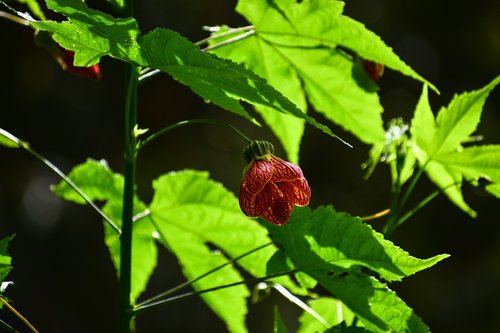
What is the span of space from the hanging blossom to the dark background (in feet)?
7.24

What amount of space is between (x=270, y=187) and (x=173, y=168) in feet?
8.25

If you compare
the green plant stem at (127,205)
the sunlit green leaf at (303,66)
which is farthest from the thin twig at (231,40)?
the green plant stem at (127,205)

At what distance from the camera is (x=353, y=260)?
72cm

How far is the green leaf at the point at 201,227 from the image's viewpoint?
1010 millimetres

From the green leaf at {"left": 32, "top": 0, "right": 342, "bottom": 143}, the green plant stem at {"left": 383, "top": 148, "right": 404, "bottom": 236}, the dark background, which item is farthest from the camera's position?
the dark background

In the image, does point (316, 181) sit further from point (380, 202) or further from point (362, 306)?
point (362, 306)

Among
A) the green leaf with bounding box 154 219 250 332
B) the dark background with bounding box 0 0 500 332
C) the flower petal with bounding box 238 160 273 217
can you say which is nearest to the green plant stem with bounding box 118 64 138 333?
the flower petal with bounding box 238 160 273 217

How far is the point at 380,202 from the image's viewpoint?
3.41 m

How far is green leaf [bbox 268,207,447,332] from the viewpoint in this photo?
70cm

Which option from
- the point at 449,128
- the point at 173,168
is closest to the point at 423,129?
the point at 449,128

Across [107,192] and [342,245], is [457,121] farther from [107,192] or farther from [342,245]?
[107,192]

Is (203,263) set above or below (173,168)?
above

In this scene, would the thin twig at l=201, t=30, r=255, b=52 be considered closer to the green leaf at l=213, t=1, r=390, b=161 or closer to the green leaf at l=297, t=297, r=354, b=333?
the green leaf at l=213, t=1, r=390, b=161

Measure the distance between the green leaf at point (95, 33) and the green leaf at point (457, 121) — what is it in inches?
16.7
